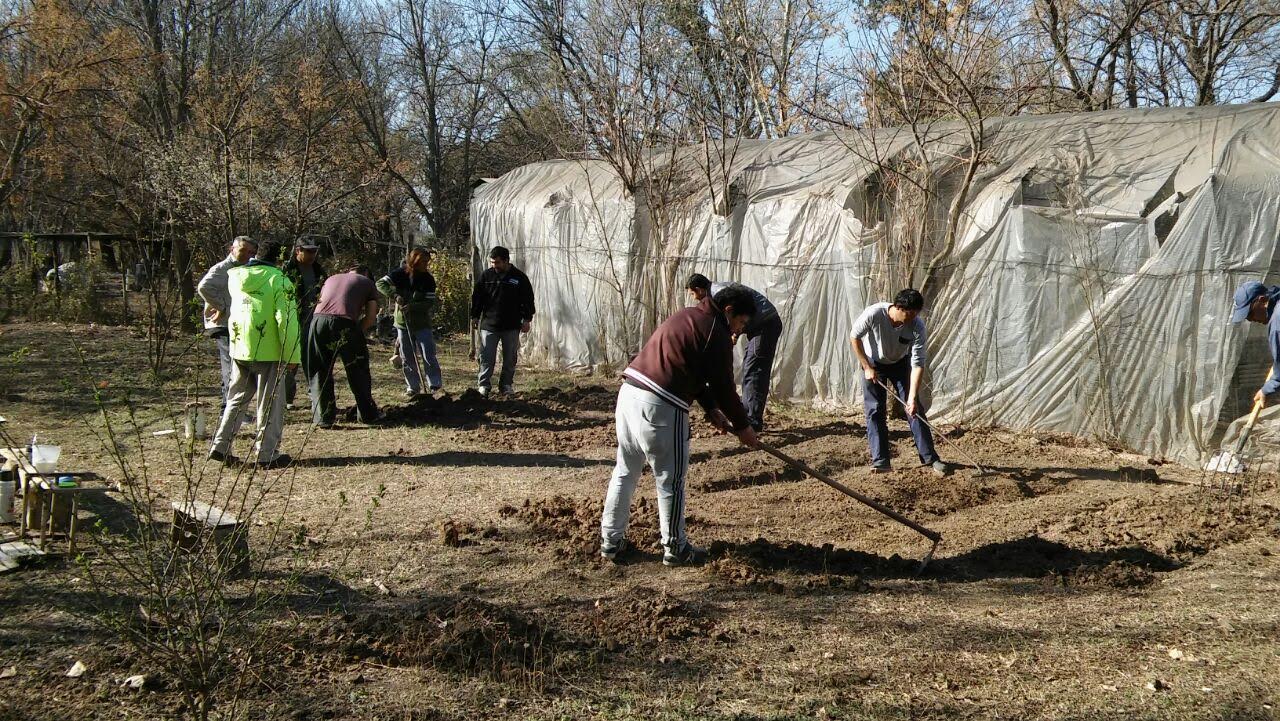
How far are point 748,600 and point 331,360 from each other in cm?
538

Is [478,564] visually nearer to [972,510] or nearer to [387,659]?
[387,659]

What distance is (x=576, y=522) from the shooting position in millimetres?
6109

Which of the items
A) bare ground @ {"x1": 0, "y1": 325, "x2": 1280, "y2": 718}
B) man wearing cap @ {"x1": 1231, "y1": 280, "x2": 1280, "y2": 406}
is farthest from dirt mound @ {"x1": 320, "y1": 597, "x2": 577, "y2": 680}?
man wearing cap @ {"x1": 1231, "y1": 280, "x2": 1280, "y2": 406}

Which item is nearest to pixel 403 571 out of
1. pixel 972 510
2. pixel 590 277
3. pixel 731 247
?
pixel 972 510

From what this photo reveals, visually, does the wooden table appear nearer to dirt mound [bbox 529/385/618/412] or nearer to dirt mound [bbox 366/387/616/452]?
dirt mound [bbox 366/387/616/452]

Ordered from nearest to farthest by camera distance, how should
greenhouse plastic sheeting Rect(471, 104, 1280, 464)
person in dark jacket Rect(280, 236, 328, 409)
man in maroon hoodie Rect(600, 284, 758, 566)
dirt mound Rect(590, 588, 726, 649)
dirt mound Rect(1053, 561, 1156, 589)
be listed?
dirt mound Rect(590, 588, 726, 649), man in maroon hoodie Rect(600, 284, 758, 566), dirt mound Rect(1053, 561, 1156, 589), greenhouse plastic sheeting Rect(471, 104, 1280, 464), person in dark jacket Rect(280, 236, 328, 409)

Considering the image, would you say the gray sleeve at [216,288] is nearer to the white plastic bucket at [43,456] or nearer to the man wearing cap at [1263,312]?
the white plastic bucket at [43,456]

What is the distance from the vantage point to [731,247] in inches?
455

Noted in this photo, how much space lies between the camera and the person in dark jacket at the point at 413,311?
10.6 m

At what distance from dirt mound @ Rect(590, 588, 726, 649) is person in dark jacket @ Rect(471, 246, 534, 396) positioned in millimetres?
6234

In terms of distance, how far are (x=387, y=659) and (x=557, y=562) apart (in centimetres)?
154

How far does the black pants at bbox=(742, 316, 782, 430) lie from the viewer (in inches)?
352

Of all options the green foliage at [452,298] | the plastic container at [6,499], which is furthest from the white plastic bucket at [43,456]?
the green foliage at [452,298]

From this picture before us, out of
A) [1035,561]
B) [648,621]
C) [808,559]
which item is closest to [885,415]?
[1035,561]
